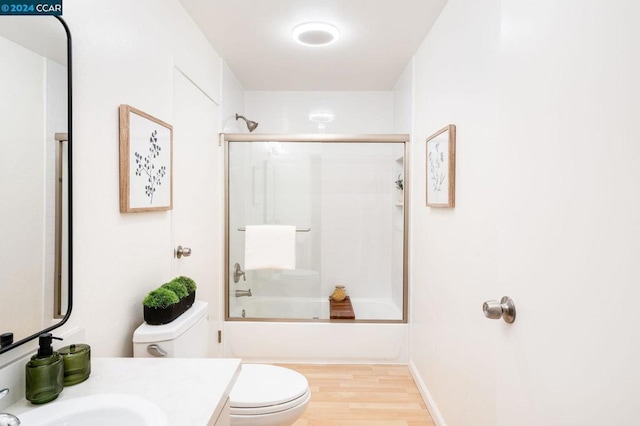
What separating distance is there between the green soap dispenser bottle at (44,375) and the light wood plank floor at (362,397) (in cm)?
145

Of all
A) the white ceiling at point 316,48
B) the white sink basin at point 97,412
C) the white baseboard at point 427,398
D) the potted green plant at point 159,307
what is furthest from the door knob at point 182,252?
the white baseboard at point 427,398

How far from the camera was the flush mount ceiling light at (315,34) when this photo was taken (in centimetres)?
225

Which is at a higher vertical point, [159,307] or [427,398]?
[159,307]

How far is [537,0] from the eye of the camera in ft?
2.77

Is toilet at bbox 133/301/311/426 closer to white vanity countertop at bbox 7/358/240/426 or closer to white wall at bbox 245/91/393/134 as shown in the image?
white vanity countertop at bbox 7/358/240/426

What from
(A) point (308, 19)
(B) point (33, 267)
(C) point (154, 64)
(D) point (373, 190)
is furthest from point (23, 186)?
(D) point (373, 190)

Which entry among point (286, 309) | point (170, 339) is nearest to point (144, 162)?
point (170, 339)

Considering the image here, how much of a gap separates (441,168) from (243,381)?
4.77ft

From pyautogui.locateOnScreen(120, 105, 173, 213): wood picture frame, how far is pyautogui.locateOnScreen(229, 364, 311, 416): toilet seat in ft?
2.88

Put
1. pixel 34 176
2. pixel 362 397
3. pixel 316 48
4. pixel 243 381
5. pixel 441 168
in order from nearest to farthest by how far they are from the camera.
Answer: pixel 34 176, pixel 243 381, pixel 441 168, pixel 362 397, pixel 316 48

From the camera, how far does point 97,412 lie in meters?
0.89

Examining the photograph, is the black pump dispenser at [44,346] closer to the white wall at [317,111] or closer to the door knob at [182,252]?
the door knob at [182,252]

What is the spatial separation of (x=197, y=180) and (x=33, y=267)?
1377 mm

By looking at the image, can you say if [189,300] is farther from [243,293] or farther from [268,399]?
[243,293]
